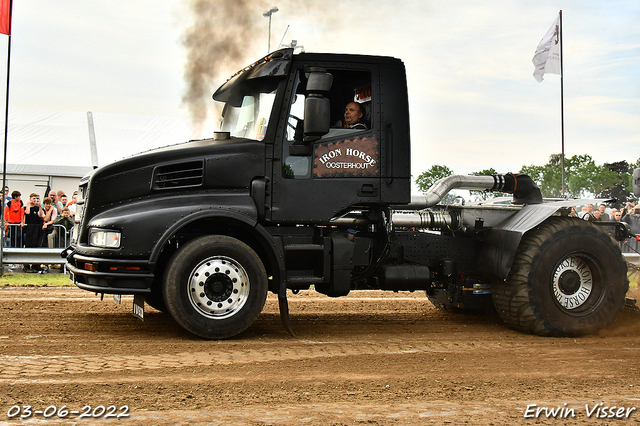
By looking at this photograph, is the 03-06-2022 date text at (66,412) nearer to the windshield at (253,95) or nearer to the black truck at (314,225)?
the black truck at (314,225)

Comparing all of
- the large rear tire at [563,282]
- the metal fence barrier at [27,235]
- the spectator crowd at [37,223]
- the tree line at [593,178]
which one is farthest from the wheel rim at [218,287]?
the tree line at [593,178]

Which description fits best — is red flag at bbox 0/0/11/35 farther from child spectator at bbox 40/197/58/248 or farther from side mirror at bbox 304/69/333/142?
side mirror at bbox 304/69/333/142

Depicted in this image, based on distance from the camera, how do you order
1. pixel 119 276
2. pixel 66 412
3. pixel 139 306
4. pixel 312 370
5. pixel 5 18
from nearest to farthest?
pixel 66 412 < pixel 312 370 < pixel 119 276 < pixel 139 306 < pixel 5 18

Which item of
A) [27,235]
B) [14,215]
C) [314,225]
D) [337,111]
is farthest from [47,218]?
[337,111]

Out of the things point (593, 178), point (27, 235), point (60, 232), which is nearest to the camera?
point (60, 232)

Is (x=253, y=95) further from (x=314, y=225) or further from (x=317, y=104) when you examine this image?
(x=314, y=225)

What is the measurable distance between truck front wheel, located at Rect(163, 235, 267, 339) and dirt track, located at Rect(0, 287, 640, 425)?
24 cm

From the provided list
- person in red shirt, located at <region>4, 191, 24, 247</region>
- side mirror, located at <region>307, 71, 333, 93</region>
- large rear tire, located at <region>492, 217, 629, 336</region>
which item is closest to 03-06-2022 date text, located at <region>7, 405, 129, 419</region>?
side mirror, located at <region>307, 71, 333, 93</region>

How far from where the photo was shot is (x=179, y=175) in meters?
7.08

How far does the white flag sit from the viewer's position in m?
21.0

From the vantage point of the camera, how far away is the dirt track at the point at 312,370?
4.70m

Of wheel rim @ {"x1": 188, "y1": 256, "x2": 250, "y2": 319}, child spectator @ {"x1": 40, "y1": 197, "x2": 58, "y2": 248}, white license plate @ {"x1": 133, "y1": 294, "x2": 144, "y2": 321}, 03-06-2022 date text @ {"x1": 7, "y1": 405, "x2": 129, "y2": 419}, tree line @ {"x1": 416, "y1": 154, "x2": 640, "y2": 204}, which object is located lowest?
03-06-2022 date text @ {"x1": 7, "y1": 405, "x2": 129, "y2": 419}

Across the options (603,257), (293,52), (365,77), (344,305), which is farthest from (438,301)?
(293,52)

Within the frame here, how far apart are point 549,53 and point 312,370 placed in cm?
1787
